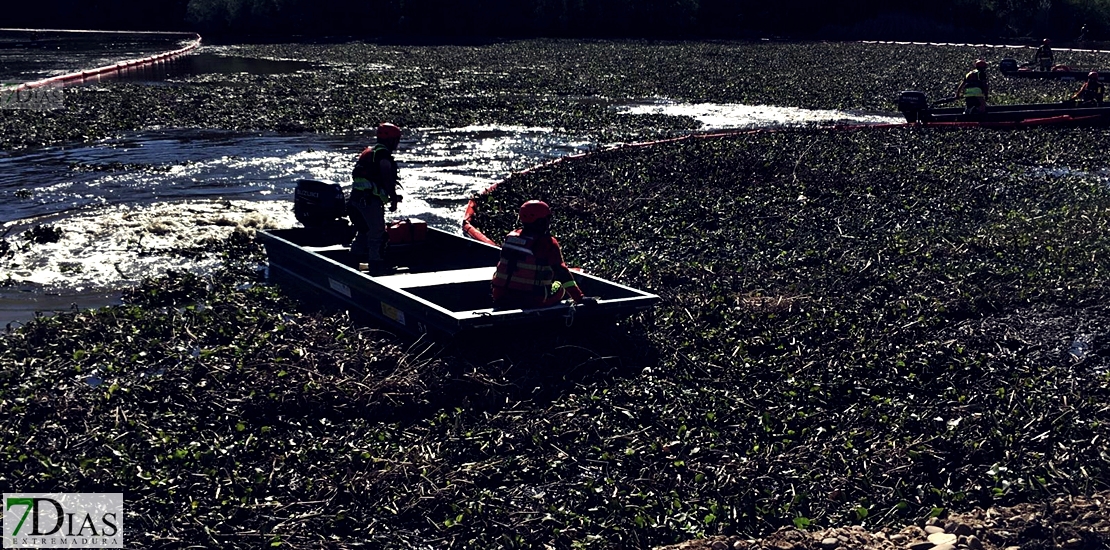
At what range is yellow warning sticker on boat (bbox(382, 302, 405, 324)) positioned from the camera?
1353cm

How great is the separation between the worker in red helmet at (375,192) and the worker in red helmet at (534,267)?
10.1 ft

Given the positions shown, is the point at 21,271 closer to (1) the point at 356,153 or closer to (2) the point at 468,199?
(2) the point at 468,199

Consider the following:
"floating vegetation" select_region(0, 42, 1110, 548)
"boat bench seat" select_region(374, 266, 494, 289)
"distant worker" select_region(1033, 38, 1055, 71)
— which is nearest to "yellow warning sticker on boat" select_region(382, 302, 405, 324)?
"floating vegetation" select_region(0, 42, 1110, 548)

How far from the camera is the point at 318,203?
18078mm

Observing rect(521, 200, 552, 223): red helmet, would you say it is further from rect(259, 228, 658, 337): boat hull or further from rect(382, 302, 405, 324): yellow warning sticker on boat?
rect(382, 302, 405, 324): yellow warning sticker on boat

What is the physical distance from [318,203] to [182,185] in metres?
8.40

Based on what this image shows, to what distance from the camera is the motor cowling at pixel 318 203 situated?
1805 centimetres

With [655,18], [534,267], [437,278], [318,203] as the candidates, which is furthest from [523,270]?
[655,18]

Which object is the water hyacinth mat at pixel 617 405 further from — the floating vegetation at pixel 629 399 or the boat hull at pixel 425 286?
the boat hull at pixel 425 286

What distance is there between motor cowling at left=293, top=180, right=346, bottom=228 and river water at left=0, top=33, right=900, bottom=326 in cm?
178

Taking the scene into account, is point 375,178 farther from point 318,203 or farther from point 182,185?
point 182,185

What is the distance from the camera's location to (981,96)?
32.6m

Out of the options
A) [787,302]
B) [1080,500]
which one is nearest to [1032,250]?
[787,302]

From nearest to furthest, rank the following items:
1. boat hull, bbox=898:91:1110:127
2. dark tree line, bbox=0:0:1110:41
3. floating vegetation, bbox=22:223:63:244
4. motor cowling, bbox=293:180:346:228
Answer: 1. motor cowling, bbox=293:180:346:228
2. floating vegetation, bbox=22:223:63:244
3. boat hull, bbox=898:91:1110:127
4. dark tree line, bbox=0:0:1110:41
